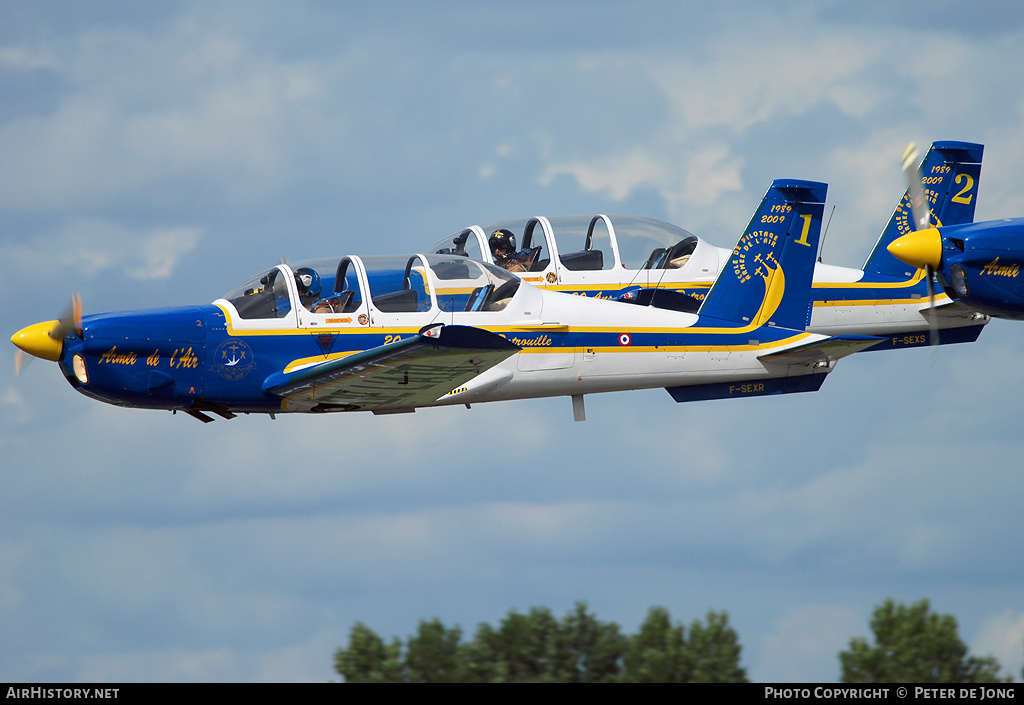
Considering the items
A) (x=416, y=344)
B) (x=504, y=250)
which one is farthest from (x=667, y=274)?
(x=416, y=344)

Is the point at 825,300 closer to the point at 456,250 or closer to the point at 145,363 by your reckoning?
the point at 456,250

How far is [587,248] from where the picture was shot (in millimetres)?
24359

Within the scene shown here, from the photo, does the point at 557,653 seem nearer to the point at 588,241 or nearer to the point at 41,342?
the point at 588,241

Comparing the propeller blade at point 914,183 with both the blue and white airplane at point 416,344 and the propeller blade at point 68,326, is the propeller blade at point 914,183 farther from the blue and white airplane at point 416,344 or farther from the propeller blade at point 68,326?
the propeller blade at point 68,326

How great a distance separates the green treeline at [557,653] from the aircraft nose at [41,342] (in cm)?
1024

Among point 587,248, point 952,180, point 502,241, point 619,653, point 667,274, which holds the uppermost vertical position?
point 952,180

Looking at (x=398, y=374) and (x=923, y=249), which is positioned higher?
(x=923, y=249)

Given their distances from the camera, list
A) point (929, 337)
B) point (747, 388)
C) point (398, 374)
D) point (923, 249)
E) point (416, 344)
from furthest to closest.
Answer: point (929, 337) < point (747, 388) < point (923, 249) < point (398, 374) < point (416, 344)

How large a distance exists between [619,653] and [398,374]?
43.3 feet

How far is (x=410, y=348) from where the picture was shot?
16859 mm

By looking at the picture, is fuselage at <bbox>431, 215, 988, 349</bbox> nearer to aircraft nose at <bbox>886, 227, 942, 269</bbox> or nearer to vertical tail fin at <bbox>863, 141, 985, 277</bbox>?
vertical tail fin at <bbox>863, 141, 985, 277</bbox>

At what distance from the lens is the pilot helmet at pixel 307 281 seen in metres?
19.0

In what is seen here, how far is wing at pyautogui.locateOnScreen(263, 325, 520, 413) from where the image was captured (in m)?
16.2
